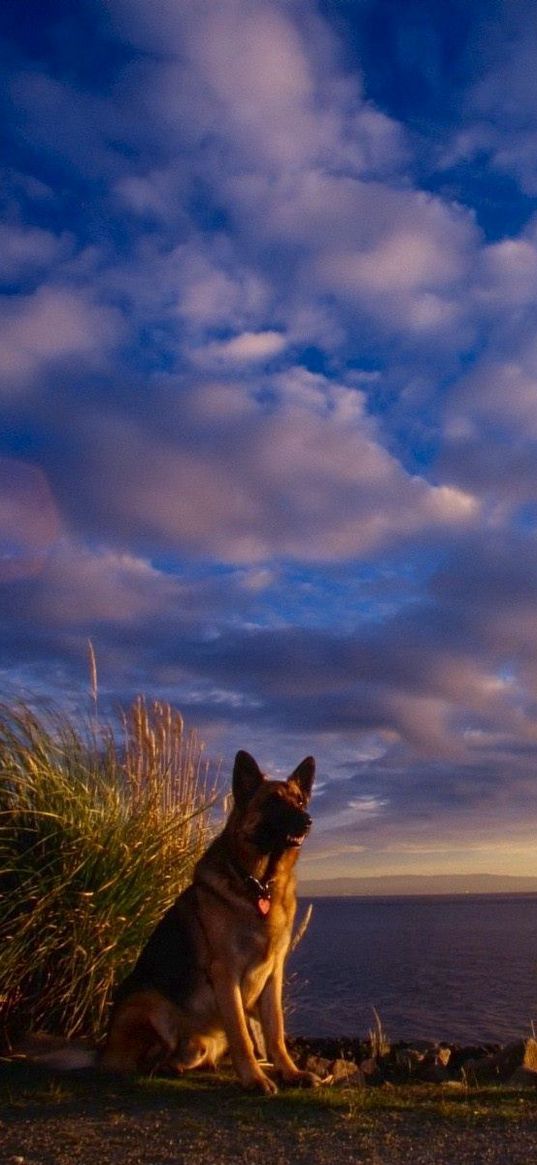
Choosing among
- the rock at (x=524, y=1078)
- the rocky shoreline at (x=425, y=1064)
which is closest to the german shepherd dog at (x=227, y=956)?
the rocky shoreline at (x=425, y=1064)

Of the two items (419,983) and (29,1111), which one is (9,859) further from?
(419,983)

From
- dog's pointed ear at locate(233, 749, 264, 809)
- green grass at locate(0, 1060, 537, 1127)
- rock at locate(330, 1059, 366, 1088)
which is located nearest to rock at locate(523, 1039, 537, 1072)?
green grass at locate(0, 1060, 537, 1127)

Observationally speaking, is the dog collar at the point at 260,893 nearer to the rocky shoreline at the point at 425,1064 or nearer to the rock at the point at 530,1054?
the rocky shoreline at the point at 425,1064

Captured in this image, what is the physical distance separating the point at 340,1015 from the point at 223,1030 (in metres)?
17.7

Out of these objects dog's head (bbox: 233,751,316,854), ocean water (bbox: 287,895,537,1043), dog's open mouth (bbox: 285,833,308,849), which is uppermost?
dog's head (bbox: 233,751,316,854)

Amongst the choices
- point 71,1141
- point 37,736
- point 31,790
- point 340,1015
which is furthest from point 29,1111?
point 340,1015

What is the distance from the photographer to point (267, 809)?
23.6 ft

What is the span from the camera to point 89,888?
8.66m

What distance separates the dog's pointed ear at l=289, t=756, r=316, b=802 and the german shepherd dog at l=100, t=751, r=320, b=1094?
0.13 meters

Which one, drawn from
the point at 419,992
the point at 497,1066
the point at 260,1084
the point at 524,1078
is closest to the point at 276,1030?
the point at 260,1084

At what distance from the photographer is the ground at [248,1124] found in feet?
17.1

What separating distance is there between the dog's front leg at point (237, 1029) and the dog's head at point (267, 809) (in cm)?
86

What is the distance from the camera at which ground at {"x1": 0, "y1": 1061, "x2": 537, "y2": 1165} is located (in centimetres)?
522

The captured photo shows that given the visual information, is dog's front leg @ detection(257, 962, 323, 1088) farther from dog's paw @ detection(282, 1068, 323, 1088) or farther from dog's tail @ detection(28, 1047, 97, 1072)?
dog's tail @ detection(28, 1047, 97, 1072)
